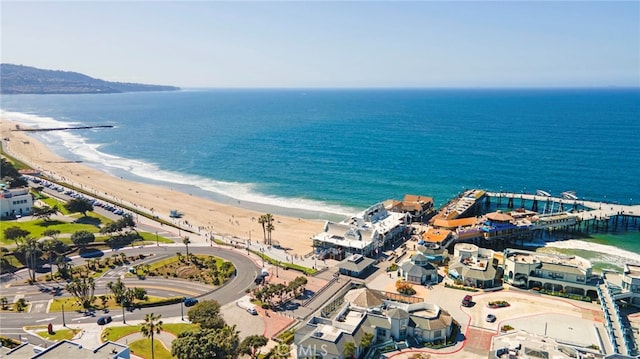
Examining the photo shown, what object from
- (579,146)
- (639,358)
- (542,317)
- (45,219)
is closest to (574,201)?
(542,317)

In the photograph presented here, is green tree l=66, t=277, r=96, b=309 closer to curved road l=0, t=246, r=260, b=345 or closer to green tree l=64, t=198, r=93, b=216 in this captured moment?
curved road l=0, t=246, r=260, b=345

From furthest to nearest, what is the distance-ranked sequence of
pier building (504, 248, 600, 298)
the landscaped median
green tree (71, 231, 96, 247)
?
green tree (71, 231, 96, 247), pier building (504, 248, 600, 298), the landscaped median

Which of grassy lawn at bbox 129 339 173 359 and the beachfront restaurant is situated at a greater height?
the beachfront restaurant

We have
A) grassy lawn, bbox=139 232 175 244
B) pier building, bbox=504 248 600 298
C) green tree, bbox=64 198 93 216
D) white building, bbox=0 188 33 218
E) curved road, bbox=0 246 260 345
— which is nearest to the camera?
curved road, bbox=0 246 260 345

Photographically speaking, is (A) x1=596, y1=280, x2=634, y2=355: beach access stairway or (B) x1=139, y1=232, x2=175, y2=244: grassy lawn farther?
(B) x1=139, y1=232, x2=175, y2=244: grassy lawn

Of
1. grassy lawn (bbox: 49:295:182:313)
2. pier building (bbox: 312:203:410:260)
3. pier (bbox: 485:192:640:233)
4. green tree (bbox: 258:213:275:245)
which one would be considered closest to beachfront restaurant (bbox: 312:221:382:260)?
pier building (bbox: 312:203:410:260)

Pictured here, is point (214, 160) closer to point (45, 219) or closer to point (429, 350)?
point (45, 219)

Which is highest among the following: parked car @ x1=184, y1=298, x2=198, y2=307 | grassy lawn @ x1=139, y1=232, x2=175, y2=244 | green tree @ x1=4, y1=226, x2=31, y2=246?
green tree @ x1=4, y1=226, x2=31, y2=246
